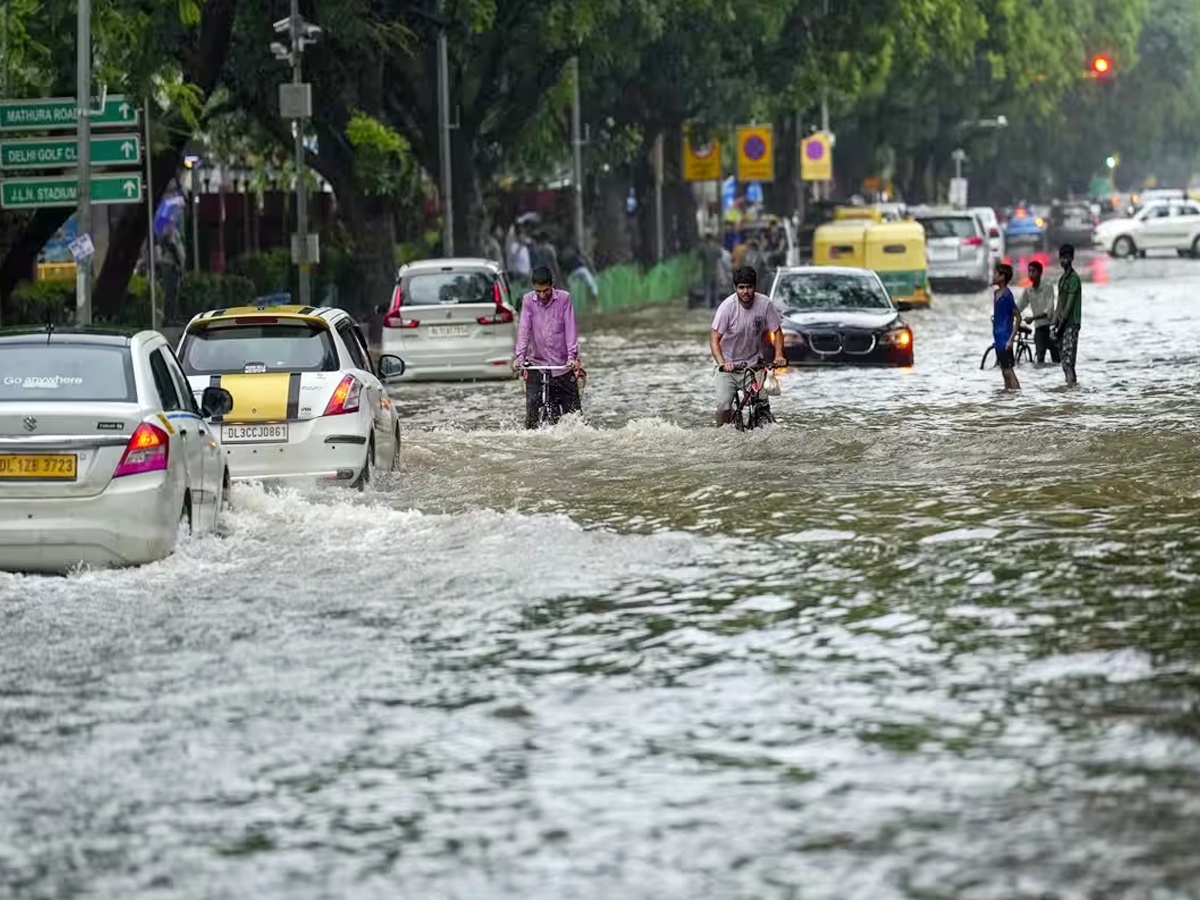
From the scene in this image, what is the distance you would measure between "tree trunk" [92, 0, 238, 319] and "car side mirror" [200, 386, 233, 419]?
17417 millimetres

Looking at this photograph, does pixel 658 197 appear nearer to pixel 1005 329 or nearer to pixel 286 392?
pixel 1005 329

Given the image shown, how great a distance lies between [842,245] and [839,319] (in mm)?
19628

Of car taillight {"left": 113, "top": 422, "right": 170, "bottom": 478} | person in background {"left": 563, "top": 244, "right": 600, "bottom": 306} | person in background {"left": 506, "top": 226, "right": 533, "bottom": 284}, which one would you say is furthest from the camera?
person in background {"left": 506, "top": 226, "right": 533, "bottom": 284}

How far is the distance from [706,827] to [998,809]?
2.85 feet

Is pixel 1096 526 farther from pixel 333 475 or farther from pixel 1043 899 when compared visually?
pixel 1043 899

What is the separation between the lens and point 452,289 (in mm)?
32094

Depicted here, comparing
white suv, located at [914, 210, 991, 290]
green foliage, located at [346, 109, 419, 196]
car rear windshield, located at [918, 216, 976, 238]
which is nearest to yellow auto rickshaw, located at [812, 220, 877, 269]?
white suv, located at [914, 210, 991, 290]

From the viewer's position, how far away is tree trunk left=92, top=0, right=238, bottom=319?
107 ft

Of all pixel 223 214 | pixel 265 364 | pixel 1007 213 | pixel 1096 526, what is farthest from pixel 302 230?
pixel 1007 213

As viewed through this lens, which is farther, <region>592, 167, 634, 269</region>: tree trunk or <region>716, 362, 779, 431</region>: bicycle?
<region>592, 167, 634, 269</region>: tree trunk

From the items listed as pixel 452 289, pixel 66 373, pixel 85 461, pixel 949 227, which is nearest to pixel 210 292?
pixel 452 289

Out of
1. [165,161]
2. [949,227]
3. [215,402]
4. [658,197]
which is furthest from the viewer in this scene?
[658,197]

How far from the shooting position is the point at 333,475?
17.5 metres

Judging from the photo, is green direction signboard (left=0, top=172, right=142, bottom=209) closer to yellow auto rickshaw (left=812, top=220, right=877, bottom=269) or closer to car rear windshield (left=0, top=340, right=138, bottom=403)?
car rear windshield (left=0, top=340, right=138, bottom=403)
